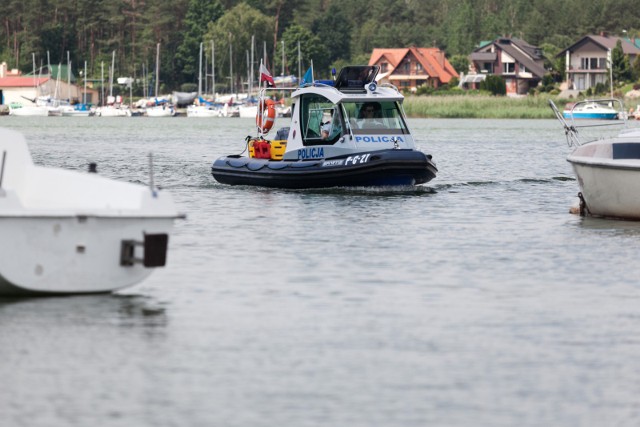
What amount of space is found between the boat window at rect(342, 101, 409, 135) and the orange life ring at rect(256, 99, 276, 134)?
2801 mm

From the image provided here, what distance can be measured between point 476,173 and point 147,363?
31706 millimetres

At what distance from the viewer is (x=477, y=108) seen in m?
119

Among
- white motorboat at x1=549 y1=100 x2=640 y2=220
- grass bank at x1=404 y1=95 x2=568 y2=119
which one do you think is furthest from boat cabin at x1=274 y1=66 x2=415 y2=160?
grass bank at x1=404 y1=95 x2=568 y2=119

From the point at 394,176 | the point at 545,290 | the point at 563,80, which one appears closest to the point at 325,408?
the point at 545,290

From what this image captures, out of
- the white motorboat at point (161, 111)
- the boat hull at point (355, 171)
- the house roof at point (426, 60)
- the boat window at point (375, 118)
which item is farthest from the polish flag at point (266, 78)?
the house roof at point (426, 60)

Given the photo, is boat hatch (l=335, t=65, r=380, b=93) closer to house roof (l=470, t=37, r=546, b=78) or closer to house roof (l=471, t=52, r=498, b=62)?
house roof (l=470, t=37, r=546, b=78)

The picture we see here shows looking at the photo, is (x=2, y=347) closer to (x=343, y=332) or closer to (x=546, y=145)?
(x=343, y=332)

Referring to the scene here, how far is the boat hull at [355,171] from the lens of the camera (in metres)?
31.6

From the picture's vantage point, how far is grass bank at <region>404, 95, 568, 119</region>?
116m

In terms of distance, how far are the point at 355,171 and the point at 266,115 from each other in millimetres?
4287

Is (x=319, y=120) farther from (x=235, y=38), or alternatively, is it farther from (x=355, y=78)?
(x=235, y=38)

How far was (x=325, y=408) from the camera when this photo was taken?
1164 cm

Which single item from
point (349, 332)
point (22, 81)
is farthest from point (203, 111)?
point (349, 332)

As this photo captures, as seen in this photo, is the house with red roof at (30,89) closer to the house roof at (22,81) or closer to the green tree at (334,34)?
the house roof at (22,81)
